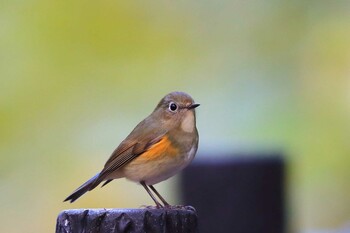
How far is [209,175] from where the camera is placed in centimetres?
415

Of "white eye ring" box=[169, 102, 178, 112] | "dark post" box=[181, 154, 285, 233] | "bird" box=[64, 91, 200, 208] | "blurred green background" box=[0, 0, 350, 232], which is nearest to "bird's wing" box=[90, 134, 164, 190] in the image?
"bird" box=[64, 91, 200, 208]

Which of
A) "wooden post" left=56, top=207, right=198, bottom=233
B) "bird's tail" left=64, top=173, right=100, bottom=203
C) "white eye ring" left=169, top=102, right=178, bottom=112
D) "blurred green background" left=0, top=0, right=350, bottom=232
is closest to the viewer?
"wooden post" left=56, top=207, right=198, bottom=233

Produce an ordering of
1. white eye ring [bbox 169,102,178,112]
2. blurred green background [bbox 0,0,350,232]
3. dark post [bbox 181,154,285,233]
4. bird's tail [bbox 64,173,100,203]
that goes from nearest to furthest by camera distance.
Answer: bird's tail [bbox 64,173,100,203] < dark post [bbox 181,154,285,233] < white eye ring [bbox 169,102,178,112] < blurred green background [bbox 0,0,350,232]

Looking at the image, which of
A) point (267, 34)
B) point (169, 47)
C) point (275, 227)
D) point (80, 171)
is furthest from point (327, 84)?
point (275, 227)

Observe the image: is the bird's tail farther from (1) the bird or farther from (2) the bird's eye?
(2) the bird's eye

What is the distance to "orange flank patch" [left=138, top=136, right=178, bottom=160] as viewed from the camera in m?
3.99

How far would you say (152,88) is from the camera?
775 centimetres

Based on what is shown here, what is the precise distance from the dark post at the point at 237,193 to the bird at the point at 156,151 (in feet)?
0.60

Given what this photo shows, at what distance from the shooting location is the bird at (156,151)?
155 inches

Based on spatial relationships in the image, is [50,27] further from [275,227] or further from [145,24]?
[275,227]

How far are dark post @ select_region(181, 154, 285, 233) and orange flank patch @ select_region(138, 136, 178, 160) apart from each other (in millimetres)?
221

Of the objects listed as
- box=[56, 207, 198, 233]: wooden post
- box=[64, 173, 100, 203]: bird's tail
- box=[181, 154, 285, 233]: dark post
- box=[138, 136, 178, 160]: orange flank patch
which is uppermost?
box=[56, 207, 198, 233]: wooden post

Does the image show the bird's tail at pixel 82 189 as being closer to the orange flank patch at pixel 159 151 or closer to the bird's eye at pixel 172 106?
the orange flank patch at pixel 159 151

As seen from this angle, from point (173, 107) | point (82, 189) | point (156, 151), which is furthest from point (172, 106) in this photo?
point (82, 189)
